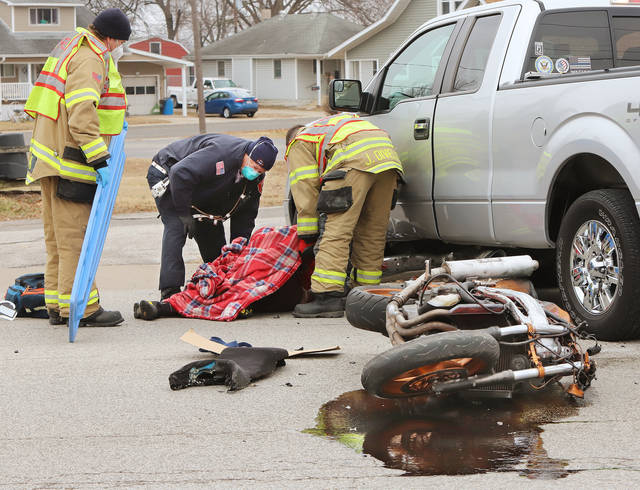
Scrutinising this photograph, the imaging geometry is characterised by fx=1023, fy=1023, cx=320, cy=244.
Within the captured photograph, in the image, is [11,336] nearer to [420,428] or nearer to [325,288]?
[325,288]

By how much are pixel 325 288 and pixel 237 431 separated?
2.74 metres

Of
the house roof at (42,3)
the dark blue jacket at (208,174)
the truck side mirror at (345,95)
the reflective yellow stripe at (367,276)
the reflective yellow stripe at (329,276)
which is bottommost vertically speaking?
the reflective yellow stripe at (367,276)

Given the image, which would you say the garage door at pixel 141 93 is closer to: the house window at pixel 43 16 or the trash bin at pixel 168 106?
the trash bin at pixel 168 106

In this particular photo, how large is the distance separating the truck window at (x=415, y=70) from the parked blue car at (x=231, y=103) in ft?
137

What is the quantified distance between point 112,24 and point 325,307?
2411 millimetres

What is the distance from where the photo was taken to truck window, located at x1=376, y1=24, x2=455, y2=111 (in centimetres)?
748

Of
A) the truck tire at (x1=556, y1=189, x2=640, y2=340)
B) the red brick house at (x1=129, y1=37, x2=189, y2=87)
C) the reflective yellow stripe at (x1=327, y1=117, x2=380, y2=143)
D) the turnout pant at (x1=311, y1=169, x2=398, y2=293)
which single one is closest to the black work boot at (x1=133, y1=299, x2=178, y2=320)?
the turnout pant at (x1=311, y1=169, x2=398, y2=293)

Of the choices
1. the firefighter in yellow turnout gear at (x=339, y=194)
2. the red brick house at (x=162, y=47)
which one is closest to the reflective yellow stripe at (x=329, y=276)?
the firefighter in yellow turnout gear at (x=339, y=194)

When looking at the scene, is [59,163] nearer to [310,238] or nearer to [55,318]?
[55,318]

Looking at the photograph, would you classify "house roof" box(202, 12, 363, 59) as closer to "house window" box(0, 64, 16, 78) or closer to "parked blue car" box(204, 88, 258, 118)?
"parked blue car" box(204, 88, 258, 118)

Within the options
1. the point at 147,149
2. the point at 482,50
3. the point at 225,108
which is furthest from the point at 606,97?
the point at 225,108

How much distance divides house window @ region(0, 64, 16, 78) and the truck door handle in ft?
159

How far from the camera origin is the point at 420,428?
14.4ft

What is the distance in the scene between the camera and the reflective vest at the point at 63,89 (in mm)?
6730
